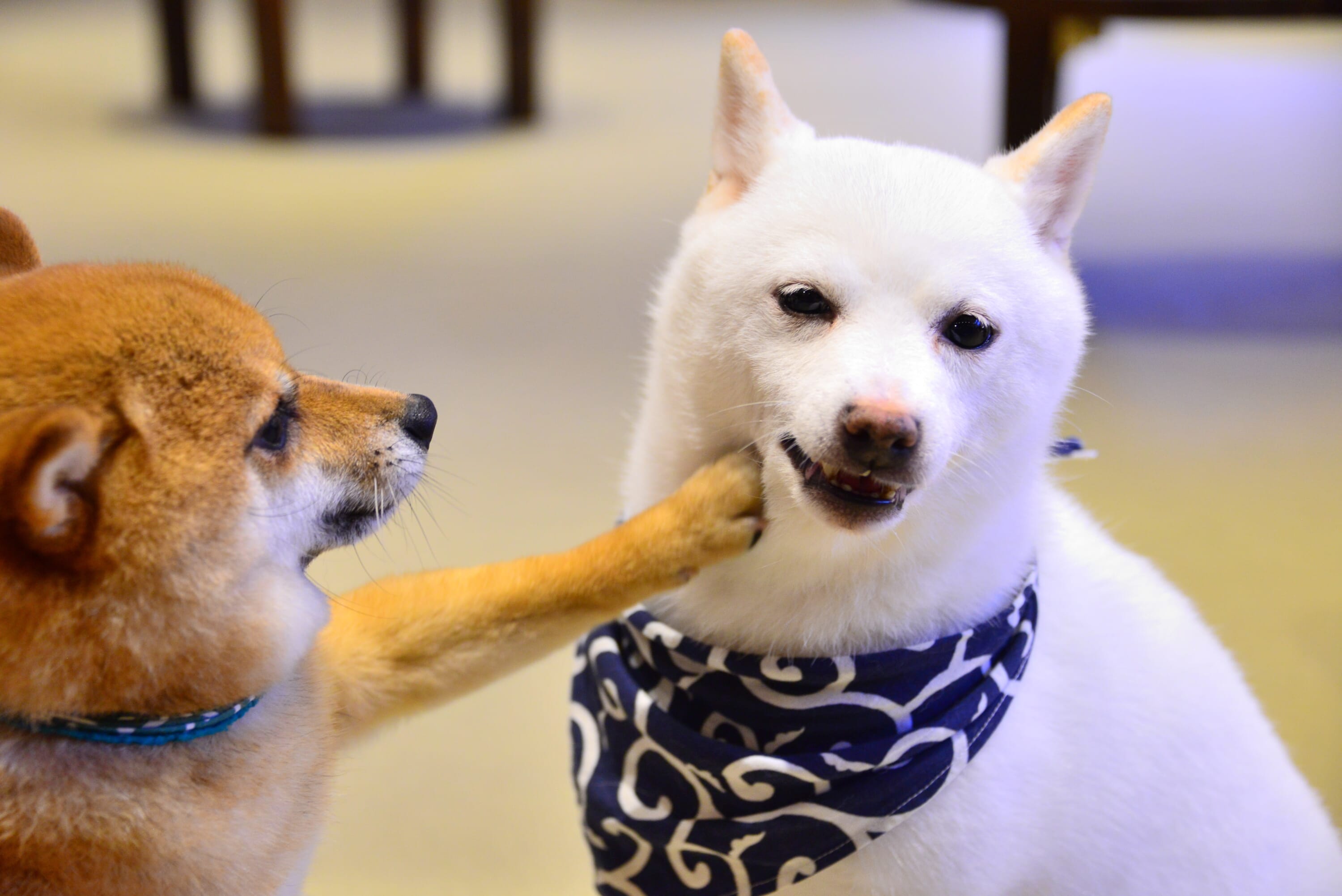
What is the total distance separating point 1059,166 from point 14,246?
3.42 ft

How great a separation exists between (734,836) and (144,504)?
0.68m

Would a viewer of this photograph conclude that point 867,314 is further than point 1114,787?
No

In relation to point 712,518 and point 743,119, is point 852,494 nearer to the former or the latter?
point 712,518

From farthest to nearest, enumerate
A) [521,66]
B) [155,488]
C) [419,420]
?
1. [521,66]
2. [419,420]
3. [155,488]

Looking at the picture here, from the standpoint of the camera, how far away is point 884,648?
50.4 inches

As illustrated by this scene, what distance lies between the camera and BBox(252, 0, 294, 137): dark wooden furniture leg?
16.7ft

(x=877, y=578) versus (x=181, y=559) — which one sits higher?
(x=181, y=559)

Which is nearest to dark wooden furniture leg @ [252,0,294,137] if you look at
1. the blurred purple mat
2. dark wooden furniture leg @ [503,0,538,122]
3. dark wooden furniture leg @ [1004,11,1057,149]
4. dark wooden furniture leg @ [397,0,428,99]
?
dark wooden furniture leg @ [503,0,538,122]

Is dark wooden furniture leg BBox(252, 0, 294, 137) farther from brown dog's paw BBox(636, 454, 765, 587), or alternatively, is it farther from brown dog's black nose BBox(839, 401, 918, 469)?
brown dog's black nose BBox(839, 401, 918, 469)

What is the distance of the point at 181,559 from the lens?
99 centimetres

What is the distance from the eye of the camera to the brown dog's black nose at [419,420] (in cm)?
120

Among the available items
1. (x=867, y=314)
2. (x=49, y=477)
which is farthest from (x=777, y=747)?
(x=49, y=477)

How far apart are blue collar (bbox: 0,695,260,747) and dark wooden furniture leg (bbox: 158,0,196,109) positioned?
570 cm

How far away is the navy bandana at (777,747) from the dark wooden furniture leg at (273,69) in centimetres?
449
